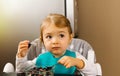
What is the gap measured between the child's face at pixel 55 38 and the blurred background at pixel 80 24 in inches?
35.7

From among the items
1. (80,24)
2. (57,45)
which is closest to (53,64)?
(57,45)

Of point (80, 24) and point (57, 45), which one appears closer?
point (57, 45)

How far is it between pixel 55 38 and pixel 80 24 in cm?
117

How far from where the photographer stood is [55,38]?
40.4 inches

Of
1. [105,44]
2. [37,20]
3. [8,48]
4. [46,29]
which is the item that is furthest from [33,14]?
[46,29]

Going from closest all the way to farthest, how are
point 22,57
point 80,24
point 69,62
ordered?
1. point 69,62
2. point 22,57
3. point 80,24

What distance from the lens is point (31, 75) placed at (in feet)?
2.96

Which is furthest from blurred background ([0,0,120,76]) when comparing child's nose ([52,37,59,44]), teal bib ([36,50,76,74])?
child's nose ([52,37,59,44])

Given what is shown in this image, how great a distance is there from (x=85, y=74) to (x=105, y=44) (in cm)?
119

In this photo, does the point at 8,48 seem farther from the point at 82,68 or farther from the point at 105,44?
the point at 82,68

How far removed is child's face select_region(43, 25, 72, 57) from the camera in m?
1.03

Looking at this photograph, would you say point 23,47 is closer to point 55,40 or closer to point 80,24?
point 55,40

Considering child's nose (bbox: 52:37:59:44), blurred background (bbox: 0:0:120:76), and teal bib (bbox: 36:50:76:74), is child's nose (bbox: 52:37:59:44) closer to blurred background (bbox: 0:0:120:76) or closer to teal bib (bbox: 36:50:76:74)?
teal bib (bbox: 36:50:76:74)

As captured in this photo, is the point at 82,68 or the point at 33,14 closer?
the point at 82,68
